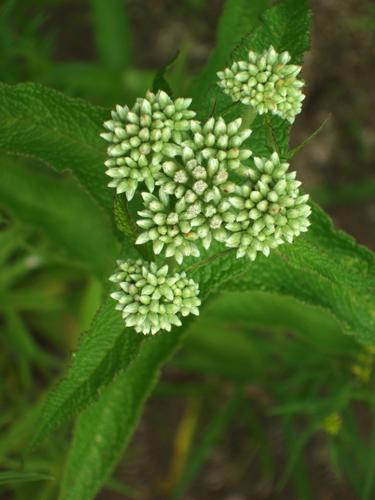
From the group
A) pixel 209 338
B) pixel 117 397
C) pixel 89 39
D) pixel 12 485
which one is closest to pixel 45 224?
pixel 117 397

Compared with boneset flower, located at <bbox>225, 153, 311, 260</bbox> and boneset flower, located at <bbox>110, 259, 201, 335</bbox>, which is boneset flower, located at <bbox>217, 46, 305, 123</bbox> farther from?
boneset flower, located at <bbox>110, 259, 201, 335</bbox>

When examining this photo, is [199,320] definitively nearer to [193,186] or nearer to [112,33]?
[193,186]

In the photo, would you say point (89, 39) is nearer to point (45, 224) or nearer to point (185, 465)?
point (45, 224)

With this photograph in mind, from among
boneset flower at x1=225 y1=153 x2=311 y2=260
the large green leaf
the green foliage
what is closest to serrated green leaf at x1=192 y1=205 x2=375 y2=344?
the large green leaf

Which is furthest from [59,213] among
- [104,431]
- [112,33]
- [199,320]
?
[112,33]

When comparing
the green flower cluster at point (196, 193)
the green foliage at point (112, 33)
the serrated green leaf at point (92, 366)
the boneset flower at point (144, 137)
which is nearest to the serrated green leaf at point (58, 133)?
the boneset flower at point (144, 137)
